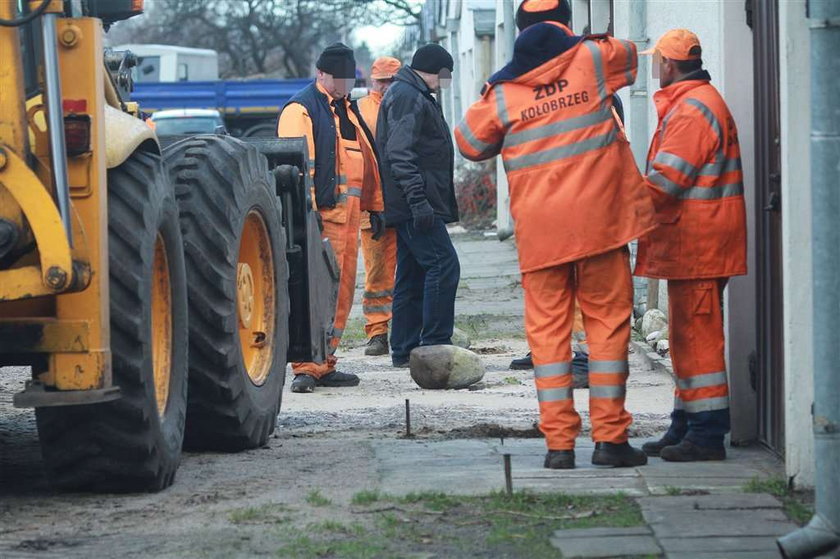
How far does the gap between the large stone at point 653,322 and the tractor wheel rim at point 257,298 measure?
12.6 ft

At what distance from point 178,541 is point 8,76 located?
4.71ft

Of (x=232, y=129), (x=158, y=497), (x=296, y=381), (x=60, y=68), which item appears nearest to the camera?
(x=60, y=68)

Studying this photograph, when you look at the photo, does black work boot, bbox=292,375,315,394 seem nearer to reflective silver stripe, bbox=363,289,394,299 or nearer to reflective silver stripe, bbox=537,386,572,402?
reflective silver stripe, bbox=363,289,394,299

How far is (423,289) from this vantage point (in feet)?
34.0

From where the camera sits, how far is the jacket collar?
6.33 meters

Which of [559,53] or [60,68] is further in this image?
[559,53]

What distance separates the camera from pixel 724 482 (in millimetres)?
5766

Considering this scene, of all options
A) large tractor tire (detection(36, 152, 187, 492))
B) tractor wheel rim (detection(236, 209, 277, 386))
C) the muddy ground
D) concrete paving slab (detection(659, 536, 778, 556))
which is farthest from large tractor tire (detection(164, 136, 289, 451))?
concrete paving slab (detection(659, 536, 778, 556))

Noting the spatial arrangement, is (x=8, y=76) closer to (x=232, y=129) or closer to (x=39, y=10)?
(x=39, y=10)

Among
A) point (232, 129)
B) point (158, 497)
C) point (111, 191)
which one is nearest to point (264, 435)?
point (158, 497)

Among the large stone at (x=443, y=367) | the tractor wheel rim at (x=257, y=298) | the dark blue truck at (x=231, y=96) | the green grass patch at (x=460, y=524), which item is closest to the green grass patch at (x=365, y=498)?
the green grass patch at (x=460, y=524)

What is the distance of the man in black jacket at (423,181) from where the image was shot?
9805mm

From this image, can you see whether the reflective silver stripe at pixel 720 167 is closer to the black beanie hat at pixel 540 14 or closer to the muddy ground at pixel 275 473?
the black beanie hat at pixel 540 14

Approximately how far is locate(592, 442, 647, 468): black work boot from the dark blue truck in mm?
35309
